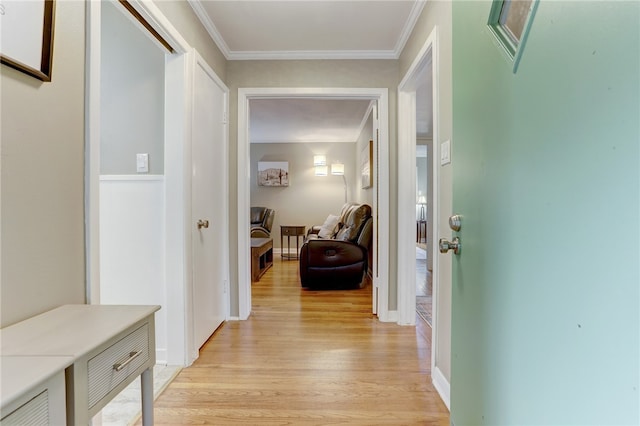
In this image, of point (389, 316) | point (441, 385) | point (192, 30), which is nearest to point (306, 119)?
point (192, 30)

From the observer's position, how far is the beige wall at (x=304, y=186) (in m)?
6.36

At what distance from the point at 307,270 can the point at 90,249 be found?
2606mm

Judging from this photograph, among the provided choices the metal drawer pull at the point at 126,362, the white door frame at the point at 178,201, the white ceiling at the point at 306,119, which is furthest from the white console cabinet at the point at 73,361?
the white ceiling at the point at 306,119

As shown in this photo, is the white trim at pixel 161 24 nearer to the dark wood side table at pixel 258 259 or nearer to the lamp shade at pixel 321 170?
the dark wood side table at pixel 258 259

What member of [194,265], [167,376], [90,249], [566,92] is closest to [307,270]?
[194,265]

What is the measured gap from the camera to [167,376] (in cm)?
174

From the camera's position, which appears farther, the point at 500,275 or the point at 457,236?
the point at 457,236

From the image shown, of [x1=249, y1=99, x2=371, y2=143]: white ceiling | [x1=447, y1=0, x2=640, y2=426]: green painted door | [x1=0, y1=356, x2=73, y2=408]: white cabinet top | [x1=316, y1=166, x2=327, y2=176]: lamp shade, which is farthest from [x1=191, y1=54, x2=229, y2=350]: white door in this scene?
[x1=316, y1=166, x2=327, y2=176]: lamp shade

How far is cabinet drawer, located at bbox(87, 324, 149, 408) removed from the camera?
0.74m

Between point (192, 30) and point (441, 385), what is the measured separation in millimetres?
2592

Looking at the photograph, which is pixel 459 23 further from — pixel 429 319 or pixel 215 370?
pixel 429 319

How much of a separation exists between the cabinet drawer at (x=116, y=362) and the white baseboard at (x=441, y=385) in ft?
4.55

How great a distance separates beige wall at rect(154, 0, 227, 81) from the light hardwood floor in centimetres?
204

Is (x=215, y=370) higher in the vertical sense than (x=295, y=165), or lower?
lower
